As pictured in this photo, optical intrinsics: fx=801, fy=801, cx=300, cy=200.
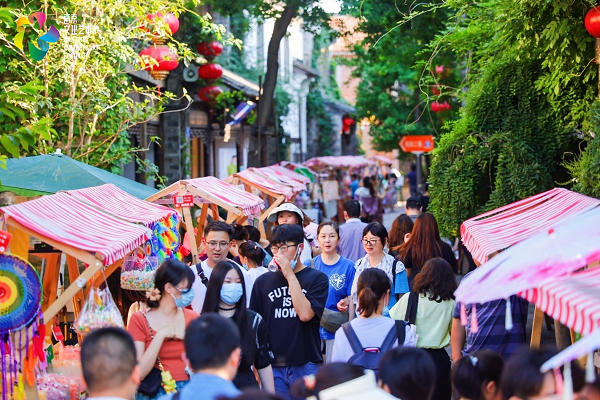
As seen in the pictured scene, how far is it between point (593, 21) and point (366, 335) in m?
4.10

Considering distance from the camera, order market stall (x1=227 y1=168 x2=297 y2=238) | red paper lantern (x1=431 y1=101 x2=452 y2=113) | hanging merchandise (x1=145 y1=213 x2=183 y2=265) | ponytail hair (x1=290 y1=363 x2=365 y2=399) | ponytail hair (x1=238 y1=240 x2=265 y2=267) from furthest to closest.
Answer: red paper lantern (x1=431 y1=101 x2=452 y2=113) < market stall (x1=227 y1=168 x2=297 y2=238) < hanging merchandise (x1=145 y1=213 x2=183 y2=265) < ponytail hair (x1=238 y1=240 x2=265 y2=267) < ponytail hair (x1=290 y1=363 x2=365 y2=399)

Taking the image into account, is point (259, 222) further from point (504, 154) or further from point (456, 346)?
point (456, 346)

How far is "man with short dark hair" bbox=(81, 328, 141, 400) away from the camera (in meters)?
3.57

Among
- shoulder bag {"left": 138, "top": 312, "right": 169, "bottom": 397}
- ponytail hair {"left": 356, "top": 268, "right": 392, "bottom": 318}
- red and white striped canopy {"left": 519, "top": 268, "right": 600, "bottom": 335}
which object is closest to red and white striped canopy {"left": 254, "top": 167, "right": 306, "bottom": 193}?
ponytail hair {"left": 356, "top": 268, "right": 392, "bottom": 318}

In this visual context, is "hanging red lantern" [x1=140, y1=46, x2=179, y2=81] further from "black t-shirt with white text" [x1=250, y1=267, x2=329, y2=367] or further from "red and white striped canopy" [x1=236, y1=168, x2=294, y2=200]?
"black t-shirt with white text" [x1=250, y1=267, x2=329, y2=367]

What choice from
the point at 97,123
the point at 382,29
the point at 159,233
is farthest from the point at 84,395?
Answer: the point at 382,29

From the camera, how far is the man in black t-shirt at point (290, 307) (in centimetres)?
593

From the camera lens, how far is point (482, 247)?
5.55 m

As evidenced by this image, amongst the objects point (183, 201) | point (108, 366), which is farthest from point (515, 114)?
point (108, 366)

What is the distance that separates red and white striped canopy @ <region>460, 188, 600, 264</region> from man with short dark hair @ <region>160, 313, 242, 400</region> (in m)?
2.26

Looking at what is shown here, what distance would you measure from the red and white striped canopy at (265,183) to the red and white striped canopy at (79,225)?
5.89 metres

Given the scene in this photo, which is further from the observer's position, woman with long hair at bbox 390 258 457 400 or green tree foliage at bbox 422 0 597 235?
green tree foliage at bbox 422 0 597 235

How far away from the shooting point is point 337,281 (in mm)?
7234

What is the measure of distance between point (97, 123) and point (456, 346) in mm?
7499
